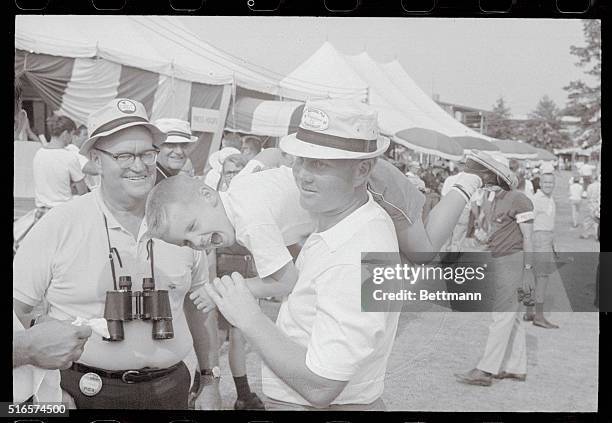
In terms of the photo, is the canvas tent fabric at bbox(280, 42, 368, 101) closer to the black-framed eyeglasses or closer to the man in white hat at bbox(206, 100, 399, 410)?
the man in white hat at bbox(206, 100, 399, 410)

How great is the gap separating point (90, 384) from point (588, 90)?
272 centimetres

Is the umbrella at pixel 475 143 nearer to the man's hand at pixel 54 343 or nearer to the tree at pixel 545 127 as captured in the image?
the tree at pixel 545 127

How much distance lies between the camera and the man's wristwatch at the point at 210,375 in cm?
358

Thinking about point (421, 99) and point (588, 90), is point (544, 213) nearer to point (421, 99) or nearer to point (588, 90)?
point (588, 90)

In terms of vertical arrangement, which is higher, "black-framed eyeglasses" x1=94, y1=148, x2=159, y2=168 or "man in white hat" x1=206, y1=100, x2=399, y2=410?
"black-framed eyeglasses" x1=94, y1=148, x2=159, y2=168

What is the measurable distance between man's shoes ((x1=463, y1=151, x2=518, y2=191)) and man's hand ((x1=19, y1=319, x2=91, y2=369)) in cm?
195

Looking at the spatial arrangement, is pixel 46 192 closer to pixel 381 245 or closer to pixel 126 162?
pixel 126 162

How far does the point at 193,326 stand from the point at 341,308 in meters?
0.74

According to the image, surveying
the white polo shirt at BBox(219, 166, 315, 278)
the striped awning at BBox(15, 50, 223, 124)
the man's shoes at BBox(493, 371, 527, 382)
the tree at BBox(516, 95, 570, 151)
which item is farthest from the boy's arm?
the tree at BBox(516, 95, 570, 151)

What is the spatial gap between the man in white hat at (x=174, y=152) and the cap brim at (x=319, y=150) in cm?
44

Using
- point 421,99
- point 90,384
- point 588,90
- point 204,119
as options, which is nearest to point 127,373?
point 90,384

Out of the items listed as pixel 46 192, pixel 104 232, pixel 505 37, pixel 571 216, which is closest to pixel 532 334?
pixel 571 216

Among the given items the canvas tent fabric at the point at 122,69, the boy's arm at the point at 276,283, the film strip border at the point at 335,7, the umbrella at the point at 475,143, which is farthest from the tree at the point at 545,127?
the canvas tent fabric at the point at 122,69

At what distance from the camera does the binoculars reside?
3430mm
